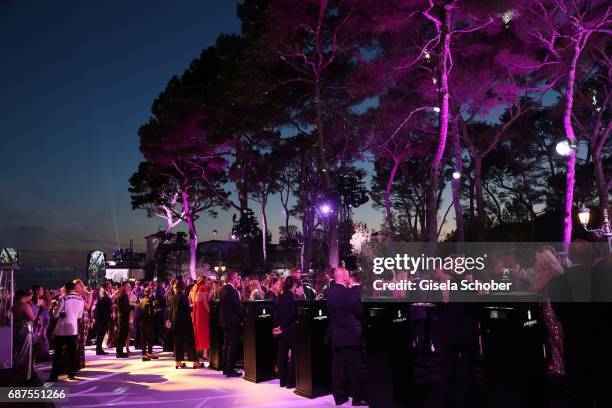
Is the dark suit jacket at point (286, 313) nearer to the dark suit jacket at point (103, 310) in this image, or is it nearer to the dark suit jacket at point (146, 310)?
the dark suit jacket at point (146, 310)

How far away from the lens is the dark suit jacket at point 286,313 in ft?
23.2

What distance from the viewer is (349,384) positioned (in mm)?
6008

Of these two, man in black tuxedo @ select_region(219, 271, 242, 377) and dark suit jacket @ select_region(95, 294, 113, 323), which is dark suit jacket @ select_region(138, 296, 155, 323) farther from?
man in black tuxedo @ select_region(219, 271, 242, 377)

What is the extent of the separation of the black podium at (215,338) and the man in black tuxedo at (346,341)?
11.0 ft

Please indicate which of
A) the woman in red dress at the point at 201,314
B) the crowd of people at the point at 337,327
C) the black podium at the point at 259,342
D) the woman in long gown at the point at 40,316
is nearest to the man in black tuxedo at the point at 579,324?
the crowd of people at the point at 337,327

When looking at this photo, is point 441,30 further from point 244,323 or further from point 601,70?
point 244,323

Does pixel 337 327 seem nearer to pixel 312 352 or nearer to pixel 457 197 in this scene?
pixel 312 352

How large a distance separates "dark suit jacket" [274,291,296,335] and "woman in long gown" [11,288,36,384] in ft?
13.7

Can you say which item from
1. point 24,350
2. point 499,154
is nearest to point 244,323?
point 24,350

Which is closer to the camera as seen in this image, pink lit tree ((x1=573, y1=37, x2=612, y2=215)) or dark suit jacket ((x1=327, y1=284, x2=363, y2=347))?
dark suit jacket ((x1=327, y1=284, x2=363, y2=347))

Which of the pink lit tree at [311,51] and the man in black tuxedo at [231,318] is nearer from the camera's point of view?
the man in black tuxedo at [231,318]

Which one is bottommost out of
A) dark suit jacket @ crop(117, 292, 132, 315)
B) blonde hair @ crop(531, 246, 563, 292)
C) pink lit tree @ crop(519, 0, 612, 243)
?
dark suit jacket @ crop(117, 292, 132, 315)

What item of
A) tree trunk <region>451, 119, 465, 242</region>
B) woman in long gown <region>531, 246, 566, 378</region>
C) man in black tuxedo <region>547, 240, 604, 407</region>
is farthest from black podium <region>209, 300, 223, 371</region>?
tree trunk <region>451, 119, 465, 242</region>

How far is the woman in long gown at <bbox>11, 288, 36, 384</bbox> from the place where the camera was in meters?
8.33
